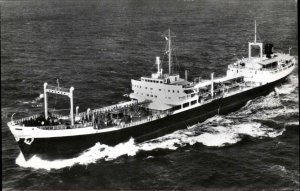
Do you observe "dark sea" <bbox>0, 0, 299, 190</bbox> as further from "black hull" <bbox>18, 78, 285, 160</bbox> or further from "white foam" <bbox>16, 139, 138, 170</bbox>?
"black hull" <bbox>18, 78, 285, 160</bbox>

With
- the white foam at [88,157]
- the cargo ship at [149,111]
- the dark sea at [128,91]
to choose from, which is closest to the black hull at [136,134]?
the cargo ship at [149,111]

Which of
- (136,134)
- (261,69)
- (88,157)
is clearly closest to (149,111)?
(136,134)

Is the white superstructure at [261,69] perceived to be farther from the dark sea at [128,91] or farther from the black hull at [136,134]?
the black hull at [136,134]

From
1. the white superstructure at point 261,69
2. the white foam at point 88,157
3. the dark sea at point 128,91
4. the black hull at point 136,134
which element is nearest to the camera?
the dark sea at point 128,91

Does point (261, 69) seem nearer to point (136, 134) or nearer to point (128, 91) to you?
point (128, 91)

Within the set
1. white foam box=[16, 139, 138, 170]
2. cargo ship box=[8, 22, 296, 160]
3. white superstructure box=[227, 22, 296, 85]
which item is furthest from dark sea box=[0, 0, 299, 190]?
white superstructure box=[227, 22, 296, 85]

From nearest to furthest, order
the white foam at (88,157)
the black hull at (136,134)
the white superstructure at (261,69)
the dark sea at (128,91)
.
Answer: the dark sea at (128,91) < the white foam at (88,157) < the black hull at (136,134) < the white superstructure at (261,69)
